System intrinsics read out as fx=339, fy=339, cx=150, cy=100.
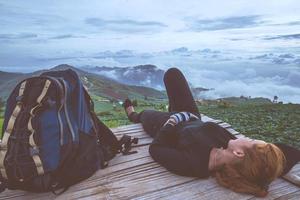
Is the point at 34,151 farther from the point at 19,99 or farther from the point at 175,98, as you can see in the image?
the point at 175,98

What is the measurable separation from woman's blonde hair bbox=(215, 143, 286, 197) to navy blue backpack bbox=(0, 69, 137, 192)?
1.34 m

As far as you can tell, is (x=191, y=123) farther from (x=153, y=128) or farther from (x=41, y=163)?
(x=41, y=163)

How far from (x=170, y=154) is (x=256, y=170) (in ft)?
2.88

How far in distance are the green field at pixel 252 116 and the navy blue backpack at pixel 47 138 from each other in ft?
10.4

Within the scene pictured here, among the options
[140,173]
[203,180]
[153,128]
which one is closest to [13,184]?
[140,173]

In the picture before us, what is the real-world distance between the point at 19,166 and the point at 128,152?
4.50 ft

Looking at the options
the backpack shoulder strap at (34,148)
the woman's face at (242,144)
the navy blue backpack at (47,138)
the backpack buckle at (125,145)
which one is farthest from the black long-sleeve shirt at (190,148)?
the backpack shoulder strap at (34,148)

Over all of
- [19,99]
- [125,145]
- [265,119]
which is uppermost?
[19,99]

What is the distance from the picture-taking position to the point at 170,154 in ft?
11.3

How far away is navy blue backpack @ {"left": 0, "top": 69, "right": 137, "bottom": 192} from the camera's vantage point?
283 cm

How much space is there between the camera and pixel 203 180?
323 cm

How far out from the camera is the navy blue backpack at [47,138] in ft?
9.29

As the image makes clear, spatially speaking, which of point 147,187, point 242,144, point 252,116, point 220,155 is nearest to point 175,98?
point 220,155

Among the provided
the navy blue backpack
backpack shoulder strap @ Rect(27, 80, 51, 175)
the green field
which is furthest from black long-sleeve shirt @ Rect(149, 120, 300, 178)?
the green field
